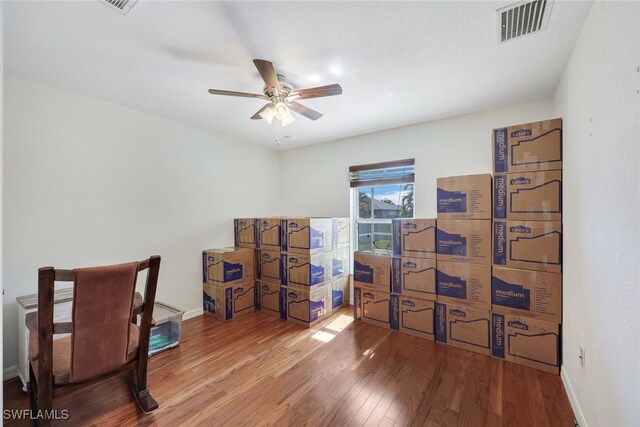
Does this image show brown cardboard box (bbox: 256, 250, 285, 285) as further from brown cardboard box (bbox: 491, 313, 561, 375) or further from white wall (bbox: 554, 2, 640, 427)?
white wall (bbox: 554, 2, 640, 427)

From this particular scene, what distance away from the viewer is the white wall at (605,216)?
1.10 m

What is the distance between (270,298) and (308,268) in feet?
2.55

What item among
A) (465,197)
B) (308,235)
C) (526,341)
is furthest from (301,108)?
(526,341)

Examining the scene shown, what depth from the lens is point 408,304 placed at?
9.68ft

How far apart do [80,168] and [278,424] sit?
2813 millimetres

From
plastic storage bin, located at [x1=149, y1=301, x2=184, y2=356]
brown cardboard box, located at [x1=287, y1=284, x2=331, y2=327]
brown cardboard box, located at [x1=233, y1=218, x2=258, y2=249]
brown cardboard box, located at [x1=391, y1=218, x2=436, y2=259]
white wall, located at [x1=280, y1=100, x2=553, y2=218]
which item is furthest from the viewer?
brown cardboard box, located at [x1=233, y1=218, x2=258, y2=249]

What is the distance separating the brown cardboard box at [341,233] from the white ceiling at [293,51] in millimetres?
1589

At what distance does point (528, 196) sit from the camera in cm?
232

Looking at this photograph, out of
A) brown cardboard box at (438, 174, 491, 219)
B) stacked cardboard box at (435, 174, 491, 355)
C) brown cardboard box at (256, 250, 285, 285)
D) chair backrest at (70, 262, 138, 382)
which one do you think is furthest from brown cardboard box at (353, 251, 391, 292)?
chair backrest at (70, 262, 138, 382)

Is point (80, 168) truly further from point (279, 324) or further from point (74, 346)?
point (279, 324)

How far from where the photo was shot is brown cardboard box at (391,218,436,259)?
280 centimetres

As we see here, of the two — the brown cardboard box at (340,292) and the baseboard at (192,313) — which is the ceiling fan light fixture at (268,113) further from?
the baseboard at (192,313)

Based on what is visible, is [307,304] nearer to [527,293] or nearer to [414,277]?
[414,277]

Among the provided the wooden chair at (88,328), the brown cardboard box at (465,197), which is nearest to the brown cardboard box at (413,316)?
the brown cardboard box at (465,197)
